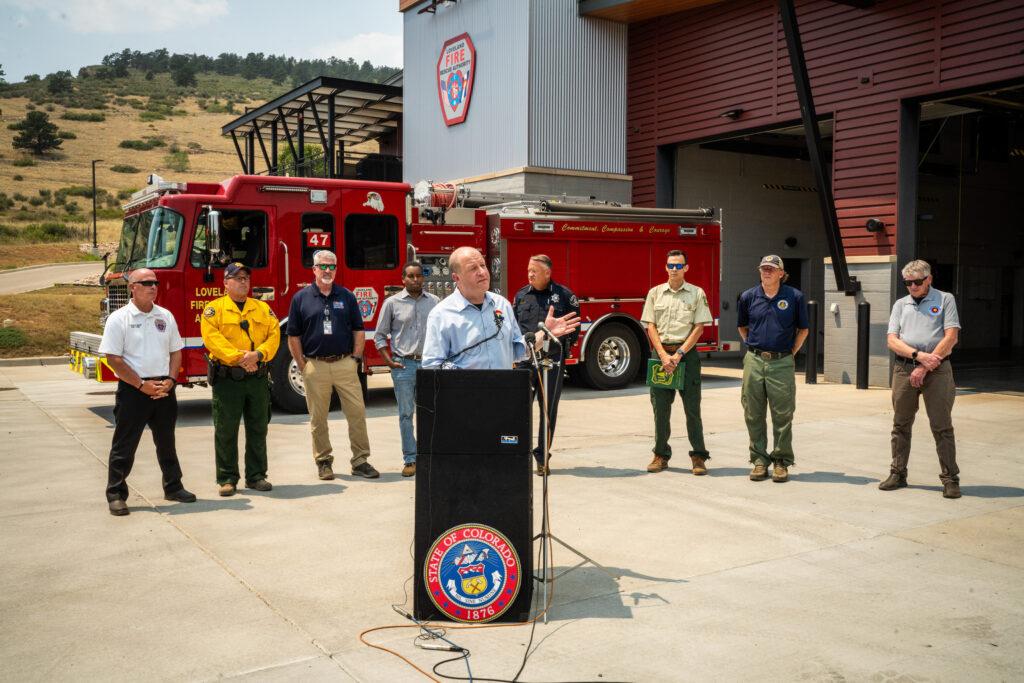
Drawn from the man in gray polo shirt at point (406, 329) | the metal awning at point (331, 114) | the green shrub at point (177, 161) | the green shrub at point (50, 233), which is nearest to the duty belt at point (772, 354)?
the man in gray polo shirt at point (406, 329)

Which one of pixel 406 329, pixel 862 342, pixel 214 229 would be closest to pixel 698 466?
pixel 406 329

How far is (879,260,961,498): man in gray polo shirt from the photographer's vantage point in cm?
696

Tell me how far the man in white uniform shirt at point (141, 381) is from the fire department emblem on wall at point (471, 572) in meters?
3.25

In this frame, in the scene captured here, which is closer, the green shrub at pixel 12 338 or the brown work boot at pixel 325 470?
the brown work boot at pixel 325 470

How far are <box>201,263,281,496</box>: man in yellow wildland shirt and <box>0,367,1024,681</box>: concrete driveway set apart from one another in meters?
0.28

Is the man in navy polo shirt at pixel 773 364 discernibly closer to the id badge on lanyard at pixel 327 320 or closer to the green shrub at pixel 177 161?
the id badge on lanyard at pixel 327 320

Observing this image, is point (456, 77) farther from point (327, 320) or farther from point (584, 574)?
point (584, 574)

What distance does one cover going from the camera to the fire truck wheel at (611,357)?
13.9 m

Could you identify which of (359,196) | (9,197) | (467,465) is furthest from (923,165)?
(9,197)

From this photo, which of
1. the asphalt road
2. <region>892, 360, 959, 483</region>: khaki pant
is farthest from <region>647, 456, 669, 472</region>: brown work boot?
the asphalt road

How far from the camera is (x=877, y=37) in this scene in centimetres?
1443

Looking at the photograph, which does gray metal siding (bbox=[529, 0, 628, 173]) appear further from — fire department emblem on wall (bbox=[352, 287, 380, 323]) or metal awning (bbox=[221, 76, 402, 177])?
fire department emblem on wall (bbox=[352, 287, 380, 323])

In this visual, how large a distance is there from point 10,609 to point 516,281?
9404 mm

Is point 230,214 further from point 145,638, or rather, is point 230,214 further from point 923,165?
point 923,165
